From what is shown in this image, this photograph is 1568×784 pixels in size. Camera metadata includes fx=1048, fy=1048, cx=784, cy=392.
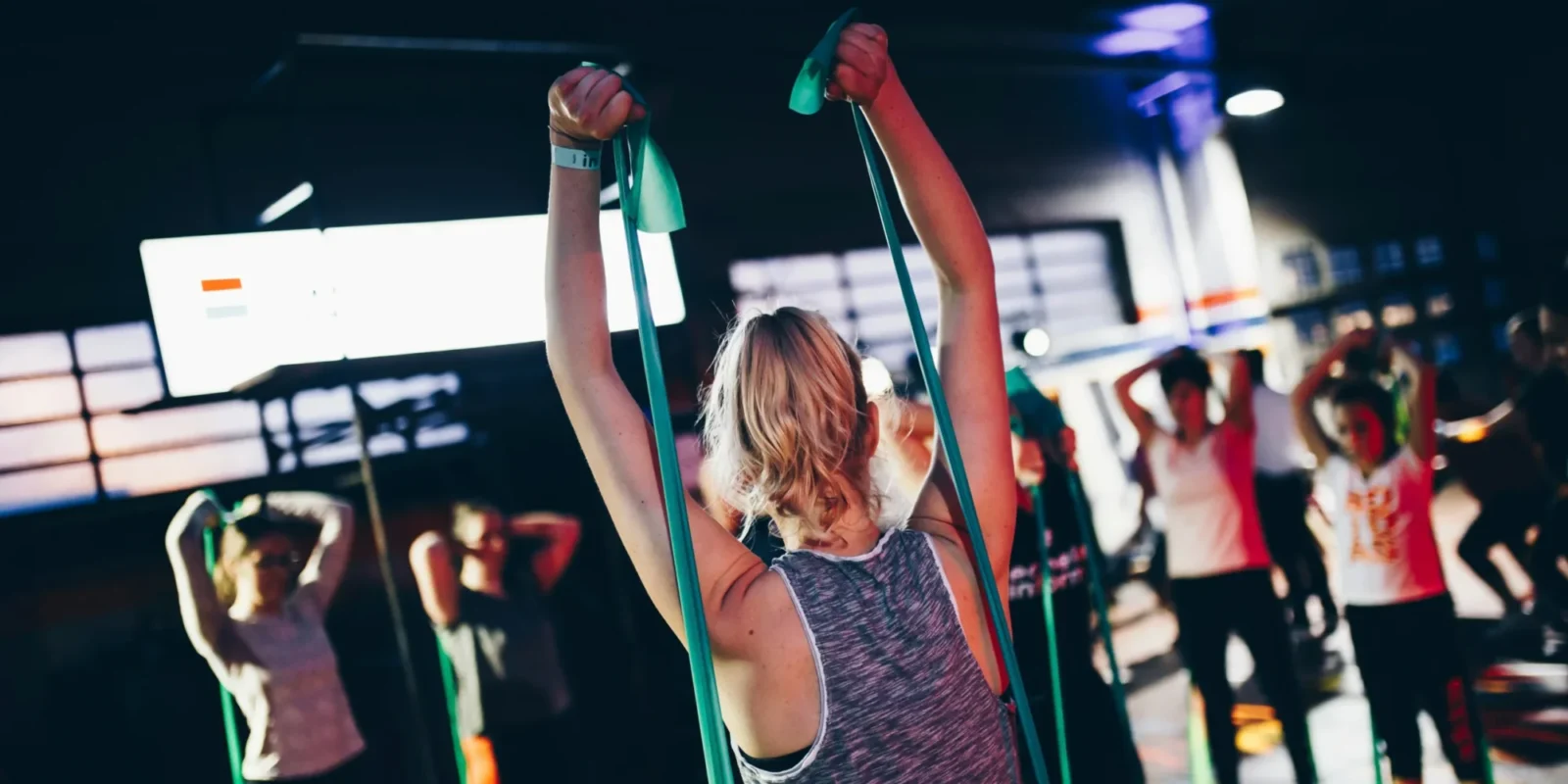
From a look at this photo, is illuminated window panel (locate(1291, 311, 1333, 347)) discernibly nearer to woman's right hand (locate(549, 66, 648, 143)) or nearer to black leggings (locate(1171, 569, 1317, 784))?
black leggings (locate(1171, 569, 1317, 784))

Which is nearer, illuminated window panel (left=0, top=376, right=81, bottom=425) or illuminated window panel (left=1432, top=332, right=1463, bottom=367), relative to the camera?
illuminated window panel (left=0, top=376, right=81, bottom=425)

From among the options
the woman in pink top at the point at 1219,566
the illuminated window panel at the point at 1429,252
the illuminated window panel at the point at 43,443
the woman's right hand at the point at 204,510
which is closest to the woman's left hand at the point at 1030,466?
the woman in pink top at the point at 1219,566

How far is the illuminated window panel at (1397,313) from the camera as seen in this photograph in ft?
21.0

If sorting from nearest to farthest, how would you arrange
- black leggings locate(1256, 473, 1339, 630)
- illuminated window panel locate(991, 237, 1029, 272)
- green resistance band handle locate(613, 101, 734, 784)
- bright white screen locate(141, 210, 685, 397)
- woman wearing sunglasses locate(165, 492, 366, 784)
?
green resistance band handle locate(613, 101, 734, 784) < woman wearing sunglasses locate(165, 492, 366, 784) < bright white screen locate(141, 210, 685, 397) < black leggings locate(1256, 473, 1339, 630) < illuminated window panel locate(991, 237, 1029, 272)

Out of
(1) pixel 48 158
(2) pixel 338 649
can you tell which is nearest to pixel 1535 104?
(2) pixel 338 649

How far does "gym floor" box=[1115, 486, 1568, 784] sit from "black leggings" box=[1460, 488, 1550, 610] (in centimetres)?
42

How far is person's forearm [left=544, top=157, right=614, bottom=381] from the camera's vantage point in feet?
2.86

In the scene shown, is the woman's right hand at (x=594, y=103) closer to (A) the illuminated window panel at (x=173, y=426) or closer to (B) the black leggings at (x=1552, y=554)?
(A) the illuminated window panel at (x=173, y=426)

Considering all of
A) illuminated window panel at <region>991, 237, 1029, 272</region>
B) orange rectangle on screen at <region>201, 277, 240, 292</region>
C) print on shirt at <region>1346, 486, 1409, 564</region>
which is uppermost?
orange rectangle on screen at <region>201, 277, 240, 292</region>

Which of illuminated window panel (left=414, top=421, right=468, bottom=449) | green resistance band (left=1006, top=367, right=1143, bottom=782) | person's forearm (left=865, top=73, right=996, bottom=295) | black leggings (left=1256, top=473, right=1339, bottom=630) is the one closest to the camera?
person's forearm (left=865, top=73, right=996, bottom=295)

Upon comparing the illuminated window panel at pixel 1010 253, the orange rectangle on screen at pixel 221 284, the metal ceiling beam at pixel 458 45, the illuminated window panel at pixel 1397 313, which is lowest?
the illuminated window panel at pixel 1397 313

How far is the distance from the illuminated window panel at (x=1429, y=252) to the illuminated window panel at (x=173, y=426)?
6.56m

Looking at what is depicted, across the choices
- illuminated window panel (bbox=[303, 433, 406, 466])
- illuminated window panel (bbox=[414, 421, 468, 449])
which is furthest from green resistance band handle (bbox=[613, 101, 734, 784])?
illuminated window panel (bbox=[414, 421, 468, 449])

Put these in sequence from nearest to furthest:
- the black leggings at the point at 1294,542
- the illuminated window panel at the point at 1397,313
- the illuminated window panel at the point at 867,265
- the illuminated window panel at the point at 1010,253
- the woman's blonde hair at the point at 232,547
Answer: the woman's blonde hair at the point at 232,547 < the black leggings at the point at 1294,542 < the illuminated window panel at the point at 867,265 < the illuminated window panel at the point at 1010,253 < the illuminated window panel at the point at 1397,313
